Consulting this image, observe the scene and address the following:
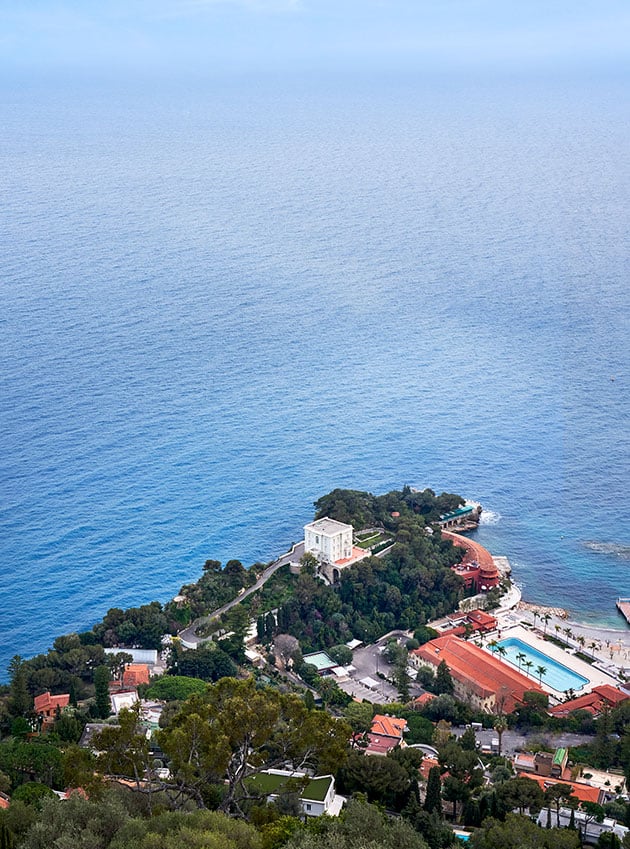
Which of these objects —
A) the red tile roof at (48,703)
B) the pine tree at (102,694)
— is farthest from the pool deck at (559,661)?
the red tile roof at (48,703)

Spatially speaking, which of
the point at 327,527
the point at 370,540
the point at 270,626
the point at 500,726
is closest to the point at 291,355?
the point at 370,540

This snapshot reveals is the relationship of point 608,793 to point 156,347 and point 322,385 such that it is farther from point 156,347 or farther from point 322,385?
point 156,347

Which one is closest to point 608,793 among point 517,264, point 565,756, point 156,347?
point 565,756

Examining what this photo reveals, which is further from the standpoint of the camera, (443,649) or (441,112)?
(441,112)

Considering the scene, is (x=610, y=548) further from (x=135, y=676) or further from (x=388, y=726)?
(x=135, y=676)

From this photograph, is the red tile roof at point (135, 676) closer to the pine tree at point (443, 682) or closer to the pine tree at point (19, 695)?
the pine tree at point (19, 695)

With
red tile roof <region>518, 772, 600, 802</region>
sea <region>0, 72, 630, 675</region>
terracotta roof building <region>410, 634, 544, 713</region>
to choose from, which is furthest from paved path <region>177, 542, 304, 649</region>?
red tile roof <region>518, 772, 600, 802</region>
